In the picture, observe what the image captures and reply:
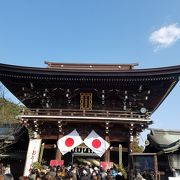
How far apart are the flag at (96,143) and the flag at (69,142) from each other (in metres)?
0.52

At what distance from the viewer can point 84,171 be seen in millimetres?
14766

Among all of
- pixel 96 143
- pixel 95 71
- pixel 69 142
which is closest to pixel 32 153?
pixel 69 142

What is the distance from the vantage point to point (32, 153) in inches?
714

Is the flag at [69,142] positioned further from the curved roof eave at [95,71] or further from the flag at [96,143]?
the curved roof eave at [95,71]

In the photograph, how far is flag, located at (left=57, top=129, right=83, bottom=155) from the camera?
18.3 metres

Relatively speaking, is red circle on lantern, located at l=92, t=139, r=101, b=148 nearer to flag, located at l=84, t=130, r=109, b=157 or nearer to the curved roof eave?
flag, located at l=84, t=130, r=109, b=157

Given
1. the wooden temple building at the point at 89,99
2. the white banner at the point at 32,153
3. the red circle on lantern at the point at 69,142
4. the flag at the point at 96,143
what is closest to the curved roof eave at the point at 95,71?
the wooden temple building at the point at 89,99

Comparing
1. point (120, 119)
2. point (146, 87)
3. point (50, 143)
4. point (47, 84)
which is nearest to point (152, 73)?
point (146, 87)

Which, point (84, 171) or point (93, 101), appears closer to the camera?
point (84, 171)

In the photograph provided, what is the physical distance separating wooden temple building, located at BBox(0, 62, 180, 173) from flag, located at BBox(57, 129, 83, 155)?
37 cm

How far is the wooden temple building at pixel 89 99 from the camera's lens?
60.2 feet

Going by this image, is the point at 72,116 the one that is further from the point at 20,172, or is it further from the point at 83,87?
the point at 20,172

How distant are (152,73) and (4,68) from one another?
30.2 ft

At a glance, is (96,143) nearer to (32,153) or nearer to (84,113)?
(84,113)
